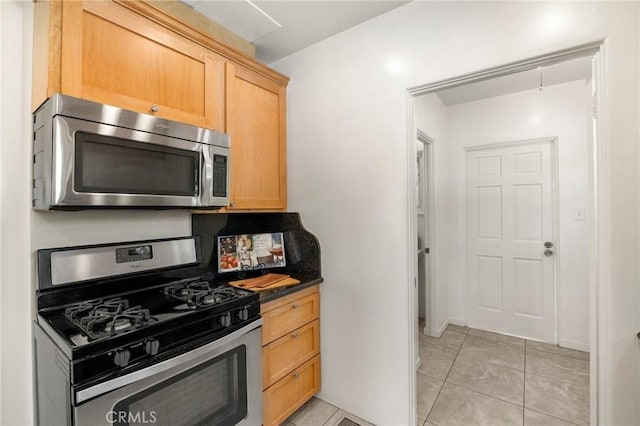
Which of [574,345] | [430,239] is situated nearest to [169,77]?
[430,239]

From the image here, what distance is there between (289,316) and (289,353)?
237 mm

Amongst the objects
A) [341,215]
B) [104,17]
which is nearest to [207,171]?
[104,17]

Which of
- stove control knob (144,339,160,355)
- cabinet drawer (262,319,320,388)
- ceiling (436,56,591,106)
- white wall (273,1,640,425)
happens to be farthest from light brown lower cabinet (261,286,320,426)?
ceiling (436,56,591,106)

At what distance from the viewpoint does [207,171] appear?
61.9 inches

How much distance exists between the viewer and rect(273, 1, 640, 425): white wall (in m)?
1.24

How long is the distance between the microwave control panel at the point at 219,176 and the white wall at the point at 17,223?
71 cm

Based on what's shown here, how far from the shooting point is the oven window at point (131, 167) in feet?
3.91

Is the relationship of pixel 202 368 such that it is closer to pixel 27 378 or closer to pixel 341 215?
pixel 27 378

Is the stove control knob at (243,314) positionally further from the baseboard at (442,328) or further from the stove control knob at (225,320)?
the baseboard at (442,328)

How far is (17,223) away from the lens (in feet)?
4.26

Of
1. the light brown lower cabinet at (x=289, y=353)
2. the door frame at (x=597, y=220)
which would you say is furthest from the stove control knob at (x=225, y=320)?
the door frame at (x=597, y=220)

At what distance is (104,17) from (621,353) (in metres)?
2.67

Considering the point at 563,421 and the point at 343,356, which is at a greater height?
the point at 343,356

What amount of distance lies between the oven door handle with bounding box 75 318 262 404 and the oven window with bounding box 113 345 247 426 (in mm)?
68
